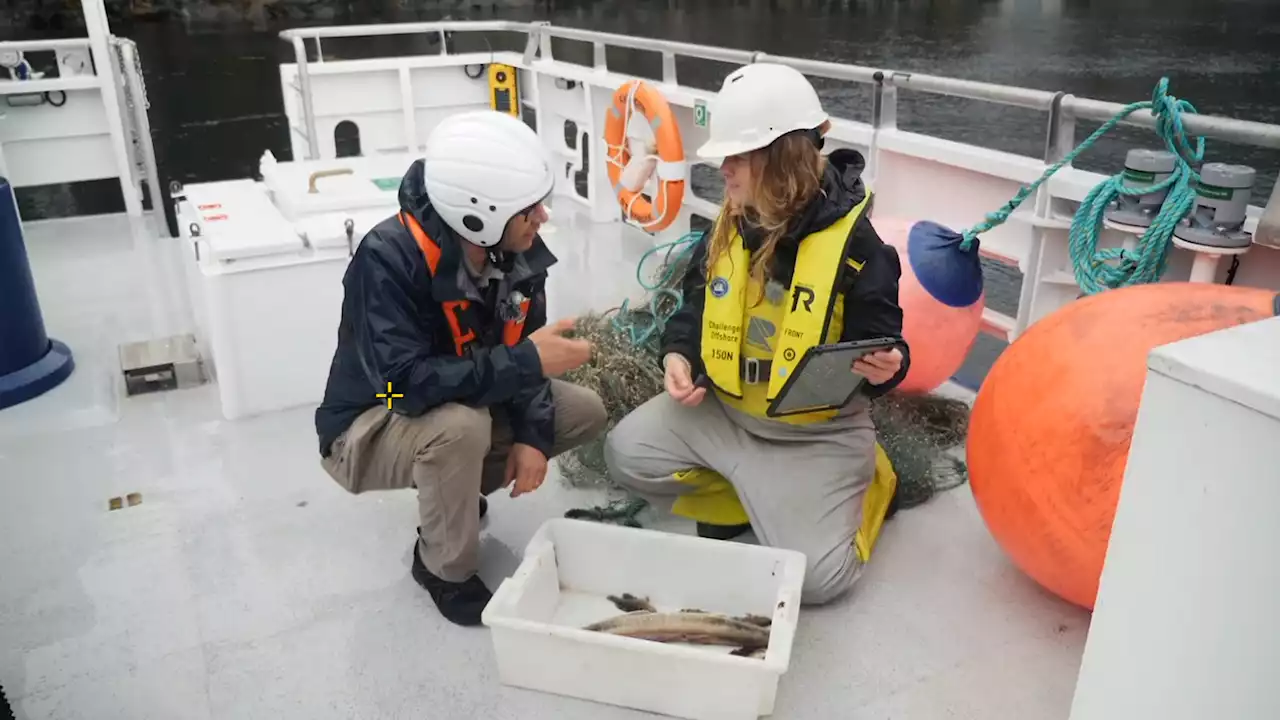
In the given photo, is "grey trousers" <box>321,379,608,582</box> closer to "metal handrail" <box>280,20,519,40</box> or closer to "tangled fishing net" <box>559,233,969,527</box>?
"tangled fishing net" <box>559,233,969,527</box>

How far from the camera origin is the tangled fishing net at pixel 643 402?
2.44m

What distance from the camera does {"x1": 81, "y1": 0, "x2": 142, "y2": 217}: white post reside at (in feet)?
15.5

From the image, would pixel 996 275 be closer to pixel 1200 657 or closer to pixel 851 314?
pixel 851 314

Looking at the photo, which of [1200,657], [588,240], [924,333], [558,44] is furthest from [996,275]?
[558,44]

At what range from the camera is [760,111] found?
6.29ft

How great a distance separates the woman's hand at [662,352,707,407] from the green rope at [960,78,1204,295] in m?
0.93

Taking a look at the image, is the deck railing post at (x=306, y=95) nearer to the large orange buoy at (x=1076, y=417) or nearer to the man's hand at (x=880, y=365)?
the man's hand at (x=880, y=365)

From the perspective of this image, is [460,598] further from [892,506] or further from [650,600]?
[892,506]

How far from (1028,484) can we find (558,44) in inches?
839

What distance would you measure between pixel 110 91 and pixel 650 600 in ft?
14.9

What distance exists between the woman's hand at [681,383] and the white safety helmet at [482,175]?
0.53 metres

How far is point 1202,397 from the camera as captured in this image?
0.89 metres

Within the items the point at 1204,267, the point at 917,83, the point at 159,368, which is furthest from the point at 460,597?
the point at 917,83

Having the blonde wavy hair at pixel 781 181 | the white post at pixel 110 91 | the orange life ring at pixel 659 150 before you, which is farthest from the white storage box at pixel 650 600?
the white post at pixel 110 91
